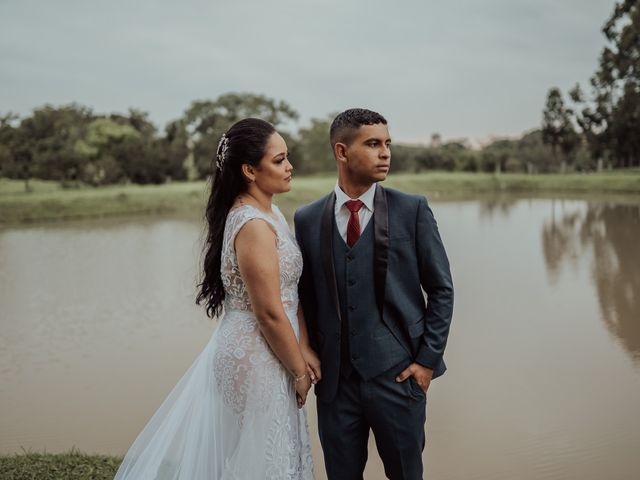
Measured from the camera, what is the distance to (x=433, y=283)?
2311 millimetres

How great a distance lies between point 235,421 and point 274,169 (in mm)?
1035

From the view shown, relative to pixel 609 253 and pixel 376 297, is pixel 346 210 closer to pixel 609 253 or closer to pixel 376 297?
pixel 376 297

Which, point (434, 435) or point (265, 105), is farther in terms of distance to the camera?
point (265, 105)

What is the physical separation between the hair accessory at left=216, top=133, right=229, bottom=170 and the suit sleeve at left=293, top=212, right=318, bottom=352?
370 millimetres

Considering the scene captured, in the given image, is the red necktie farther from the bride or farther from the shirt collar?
the bride

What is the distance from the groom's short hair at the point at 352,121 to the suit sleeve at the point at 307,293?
1.30ft

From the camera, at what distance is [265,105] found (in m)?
42.5

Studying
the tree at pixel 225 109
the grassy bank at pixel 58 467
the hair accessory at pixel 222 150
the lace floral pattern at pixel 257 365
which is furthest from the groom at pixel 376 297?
the tree at pixel 225 109

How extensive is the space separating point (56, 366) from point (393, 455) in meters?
5.23

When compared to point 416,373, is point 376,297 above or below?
above

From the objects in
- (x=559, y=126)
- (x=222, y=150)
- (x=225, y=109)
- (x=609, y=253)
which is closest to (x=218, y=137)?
(x=225, y=109)

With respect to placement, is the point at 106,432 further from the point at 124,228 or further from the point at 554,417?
the point at 124,228

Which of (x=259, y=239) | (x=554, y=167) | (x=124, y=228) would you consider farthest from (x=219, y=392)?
(x=554, y=167)

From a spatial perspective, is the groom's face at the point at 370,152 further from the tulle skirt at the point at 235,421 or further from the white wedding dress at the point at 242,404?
the tulle skirt at the point at 235,421
